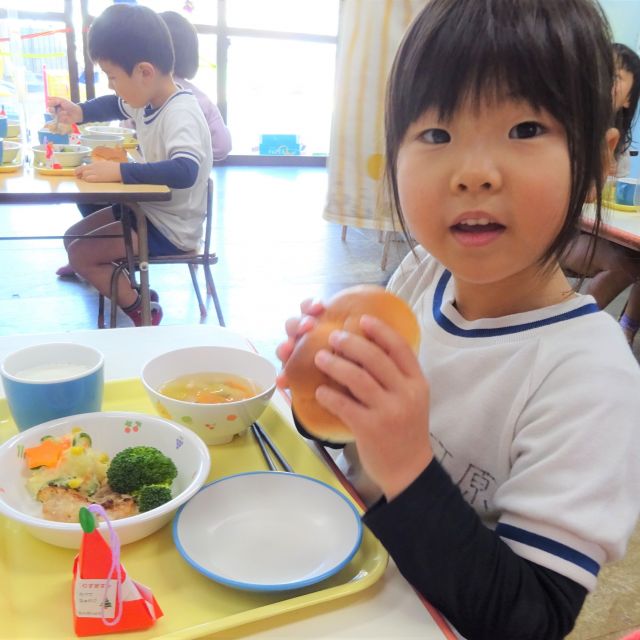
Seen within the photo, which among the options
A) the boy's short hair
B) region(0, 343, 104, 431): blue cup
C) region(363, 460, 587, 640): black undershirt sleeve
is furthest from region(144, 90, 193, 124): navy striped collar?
region(363, 460, 587, 640): black undershirt sleeve

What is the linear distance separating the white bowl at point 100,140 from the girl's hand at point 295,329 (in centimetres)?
251

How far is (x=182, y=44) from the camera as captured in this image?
11.3 feet

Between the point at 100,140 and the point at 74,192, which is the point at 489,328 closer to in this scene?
the point at 74,192

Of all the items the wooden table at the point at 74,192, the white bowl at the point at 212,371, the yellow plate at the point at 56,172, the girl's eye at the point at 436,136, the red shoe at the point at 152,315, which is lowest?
the red shoe at the point at 152,315

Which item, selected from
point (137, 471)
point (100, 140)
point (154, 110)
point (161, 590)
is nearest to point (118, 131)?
point (100, 140)

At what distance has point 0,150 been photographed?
92.1 inches

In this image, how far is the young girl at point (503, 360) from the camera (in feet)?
1.97

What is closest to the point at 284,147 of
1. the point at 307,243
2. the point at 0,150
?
the point at 307,243

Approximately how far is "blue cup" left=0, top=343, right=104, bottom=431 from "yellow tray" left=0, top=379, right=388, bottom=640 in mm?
164

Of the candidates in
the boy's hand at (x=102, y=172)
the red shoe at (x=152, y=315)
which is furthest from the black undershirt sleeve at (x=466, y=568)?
the red shoe at (x=152, y=315)

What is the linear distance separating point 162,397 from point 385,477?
0.36 meters

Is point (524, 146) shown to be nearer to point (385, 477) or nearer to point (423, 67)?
point (423, 67)

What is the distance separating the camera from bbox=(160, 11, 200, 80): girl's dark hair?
345 cm

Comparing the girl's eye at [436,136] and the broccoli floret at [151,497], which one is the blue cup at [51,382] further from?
the girl's eye at [436,136]
